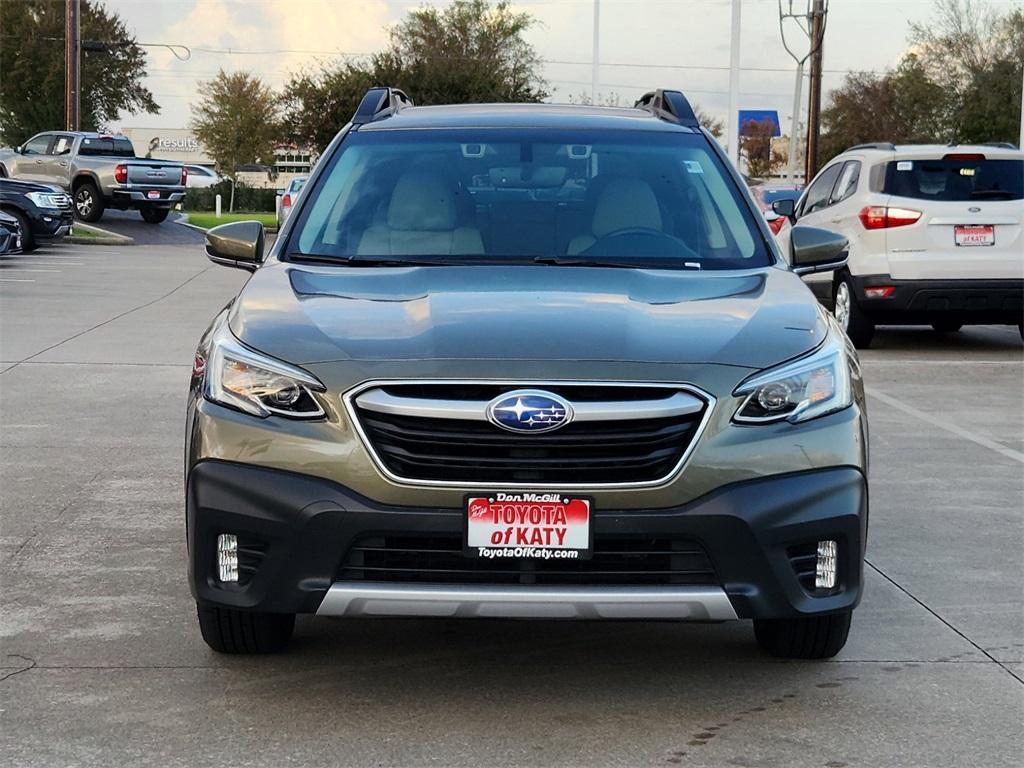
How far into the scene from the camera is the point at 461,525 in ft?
13.6

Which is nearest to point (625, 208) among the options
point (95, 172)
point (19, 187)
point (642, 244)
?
point (642, 244)

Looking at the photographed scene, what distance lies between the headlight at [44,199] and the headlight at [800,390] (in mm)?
23343

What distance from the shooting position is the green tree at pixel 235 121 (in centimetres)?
9512

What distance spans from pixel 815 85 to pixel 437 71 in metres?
29.1

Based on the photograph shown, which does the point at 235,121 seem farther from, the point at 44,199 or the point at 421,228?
the point at 421,228

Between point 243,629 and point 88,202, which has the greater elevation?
point 243,629

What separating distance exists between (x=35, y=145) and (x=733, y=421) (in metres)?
32.9

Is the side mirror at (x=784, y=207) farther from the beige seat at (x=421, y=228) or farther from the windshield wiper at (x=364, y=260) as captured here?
the windshield wiper at (x=364, y=260)

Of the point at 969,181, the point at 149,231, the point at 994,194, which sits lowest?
the point at 149,231

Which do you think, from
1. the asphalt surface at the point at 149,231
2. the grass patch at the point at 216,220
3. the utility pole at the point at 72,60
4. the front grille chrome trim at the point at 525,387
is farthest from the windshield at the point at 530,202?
the grass patch at the point at 216,220

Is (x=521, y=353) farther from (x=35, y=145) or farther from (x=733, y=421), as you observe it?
(x=35, y=145)

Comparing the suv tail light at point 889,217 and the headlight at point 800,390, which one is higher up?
the headlight at point 800,390

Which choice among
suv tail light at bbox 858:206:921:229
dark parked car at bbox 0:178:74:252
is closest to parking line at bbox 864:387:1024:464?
suv tail light at bbox 858:206:921:229

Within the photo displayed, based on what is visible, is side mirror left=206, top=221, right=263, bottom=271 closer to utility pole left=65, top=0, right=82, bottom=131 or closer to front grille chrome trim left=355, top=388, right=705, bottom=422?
front grille chrome trim left=355, top=388, right=705, bottom=422
